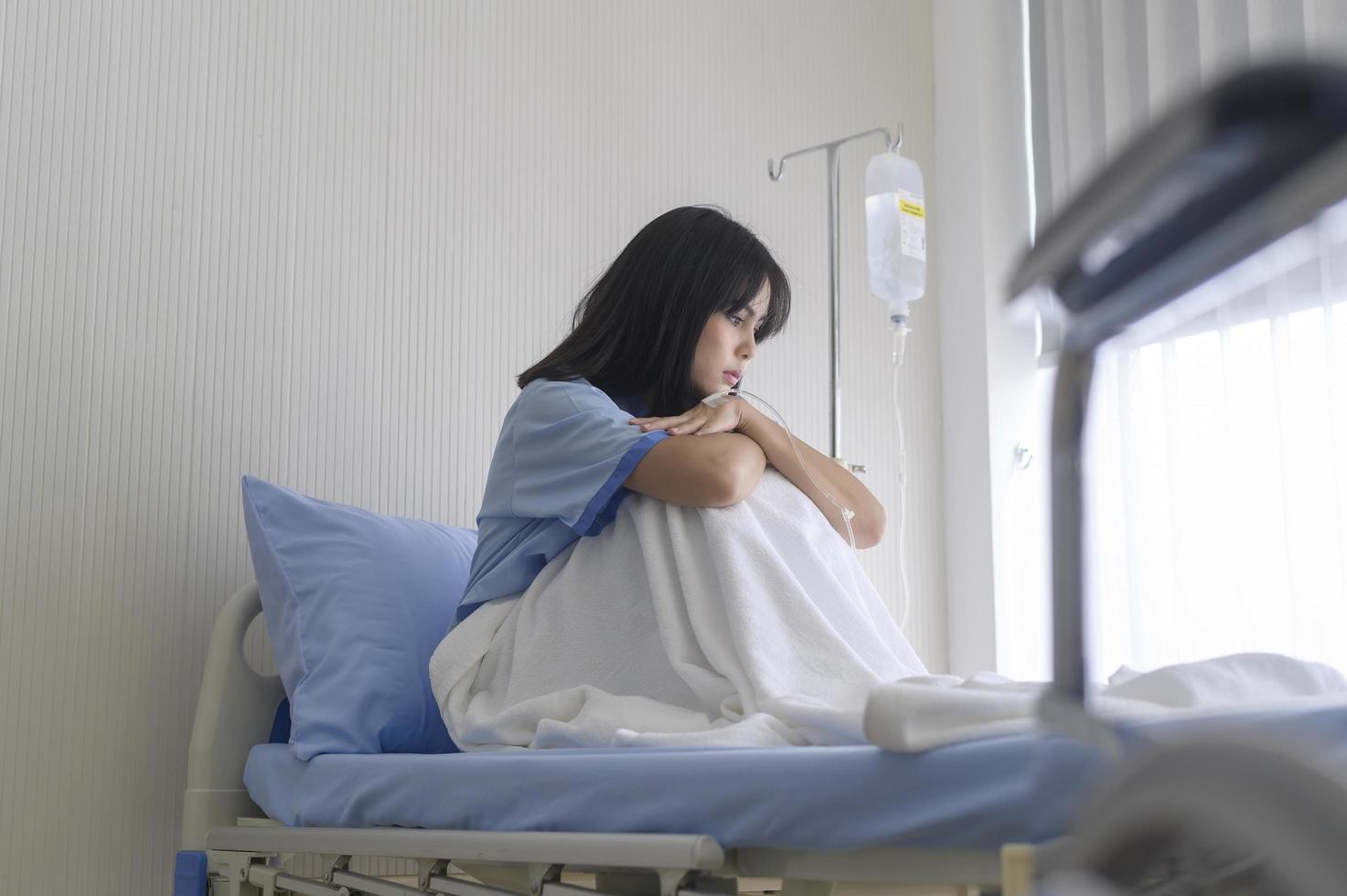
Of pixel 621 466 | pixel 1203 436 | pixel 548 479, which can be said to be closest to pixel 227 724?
pixel 548 479

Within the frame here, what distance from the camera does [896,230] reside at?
2.64 meters

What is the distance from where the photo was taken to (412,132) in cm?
238

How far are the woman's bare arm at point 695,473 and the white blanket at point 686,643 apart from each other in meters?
0.02

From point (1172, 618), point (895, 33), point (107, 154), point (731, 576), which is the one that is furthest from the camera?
point (895, 33)

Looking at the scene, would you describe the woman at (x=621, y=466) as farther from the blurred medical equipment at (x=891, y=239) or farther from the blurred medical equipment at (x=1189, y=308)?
the blurred medical equipment at (x=1189, y=308)

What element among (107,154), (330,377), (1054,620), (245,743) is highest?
(107,154)

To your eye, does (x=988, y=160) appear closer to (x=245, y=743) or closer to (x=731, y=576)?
(x=731, y=576)

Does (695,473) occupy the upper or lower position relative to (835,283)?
lower

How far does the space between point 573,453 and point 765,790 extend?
70cm

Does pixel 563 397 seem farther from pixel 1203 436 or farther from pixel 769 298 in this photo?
pixel 1203 436

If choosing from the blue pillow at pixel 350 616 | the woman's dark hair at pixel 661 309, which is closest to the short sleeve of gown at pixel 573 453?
the woman's dark hair at pixel 661 309

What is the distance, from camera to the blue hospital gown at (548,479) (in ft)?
5.22

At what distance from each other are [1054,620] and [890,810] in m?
0.40

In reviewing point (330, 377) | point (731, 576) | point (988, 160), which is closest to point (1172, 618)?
point (988, 160)
